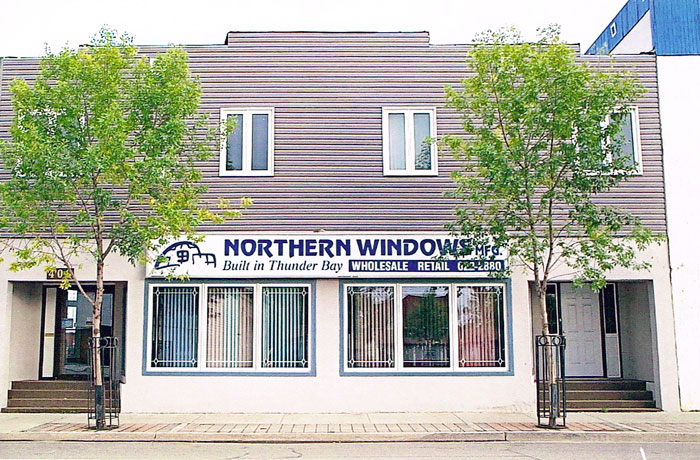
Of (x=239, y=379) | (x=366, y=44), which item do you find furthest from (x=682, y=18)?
(x=239, y=379)

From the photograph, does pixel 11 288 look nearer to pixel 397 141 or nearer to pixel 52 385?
pixel 52 385

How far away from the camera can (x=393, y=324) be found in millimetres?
15477

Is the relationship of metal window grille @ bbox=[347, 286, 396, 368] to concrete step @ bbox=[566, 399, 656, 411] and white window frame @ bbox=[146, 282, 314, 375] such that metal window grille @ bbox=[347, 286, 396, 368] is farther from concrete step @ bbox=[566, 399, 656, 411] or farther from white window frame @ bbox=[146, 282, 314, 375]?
concrete step @ bbox=[566, 399, 656, 411]

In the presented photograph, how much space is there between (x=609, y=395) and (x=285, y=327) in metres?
6.50

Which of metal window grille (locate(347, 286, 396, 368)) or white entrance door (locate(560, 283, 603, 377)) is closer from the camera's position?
metal window grille (locate(347, 286, 396, 368))

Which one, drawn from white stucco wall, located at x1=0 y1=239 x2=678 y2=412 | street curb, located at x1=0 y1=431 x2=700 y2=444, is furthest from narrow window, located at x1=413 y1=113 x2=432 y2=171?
street curb, located at x1=0 y1=431 x2=700 y2=444

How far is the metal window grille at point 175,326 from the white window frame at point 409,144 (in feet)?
14.9

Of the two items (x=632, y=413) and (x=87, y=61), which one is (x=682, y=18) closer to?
(x=632, y=413)

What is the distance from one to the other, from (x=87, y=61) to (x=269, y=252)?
4697mm

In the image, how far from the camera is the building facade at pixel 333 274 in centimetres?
1511

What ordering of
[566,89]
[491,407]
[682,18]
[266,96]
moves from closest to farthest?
1. [566,89]
2. [491,407]
3. [266,96]
4. [682,18]

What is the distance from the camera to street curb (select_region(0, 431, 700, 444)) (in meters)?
12.4

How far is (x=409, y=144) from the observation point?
15.9 meters

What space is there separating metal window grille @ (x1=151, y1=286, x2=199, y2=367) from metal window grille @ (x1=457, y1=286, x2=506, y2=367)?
16.9 feet
